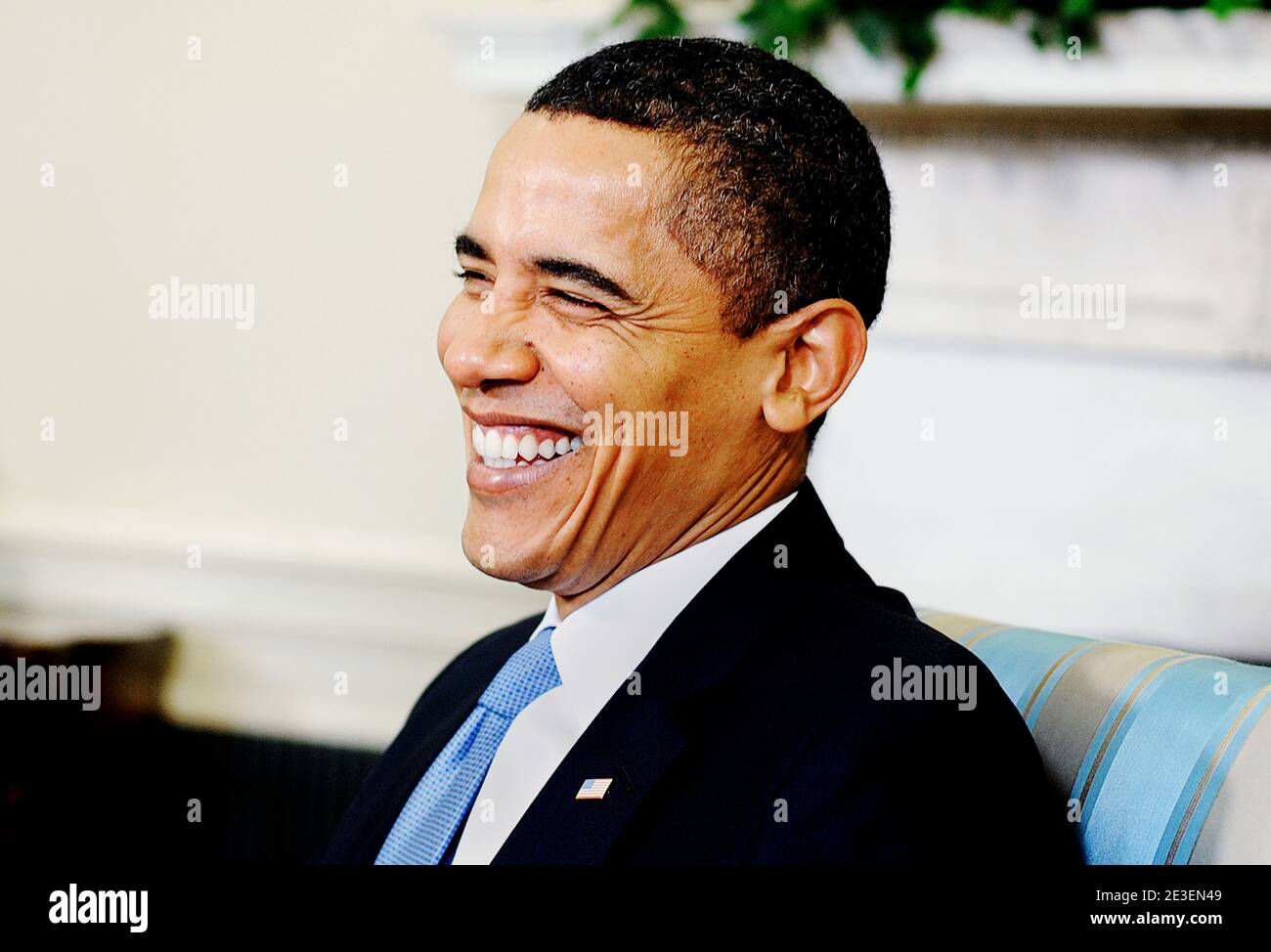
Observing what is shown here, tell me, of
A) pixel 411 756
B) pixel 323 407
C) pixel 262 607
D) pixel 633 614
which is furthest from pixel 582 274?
pixel 262 607

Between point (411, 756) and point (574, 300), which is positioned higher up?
point (574, 300)

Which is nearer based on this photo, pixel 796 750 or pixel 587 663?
pixel 796 750

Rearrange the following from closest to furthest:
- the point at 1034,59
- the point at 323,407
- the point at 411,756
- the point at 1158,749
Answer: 1. the point at 1158,749
2. the point at 411,756
3. the point at 1034,59
4. the point at 323,407

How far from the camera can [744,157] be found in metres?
1.00

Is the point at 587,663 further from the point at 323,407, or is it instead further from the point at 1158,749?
the point at 323,407

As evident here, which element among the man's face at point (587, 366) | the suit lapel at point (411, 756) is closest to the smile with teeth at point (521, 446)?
the man's face at point (587, 366)

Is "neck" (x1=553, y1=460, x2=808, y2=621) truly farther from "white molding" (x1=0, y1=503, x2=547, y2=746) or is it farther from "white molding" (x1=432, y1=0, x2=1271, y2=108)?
"white molding" (x1=0, y1=503, x2=547, y2=746)

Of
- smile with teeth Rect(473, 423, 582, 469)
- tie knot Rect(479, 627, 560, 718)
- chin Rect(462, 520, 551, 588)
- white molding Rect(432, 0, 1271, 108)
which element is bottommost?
tie knot Rect(479, 627, 560, 718)

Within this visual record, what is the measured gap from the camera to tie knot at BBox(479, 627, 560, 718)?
41.3 inches

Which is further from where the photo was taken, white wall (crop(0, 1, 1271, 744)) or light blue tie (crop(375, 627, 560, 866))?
white wall (crop(0, 1, 1271, 744))

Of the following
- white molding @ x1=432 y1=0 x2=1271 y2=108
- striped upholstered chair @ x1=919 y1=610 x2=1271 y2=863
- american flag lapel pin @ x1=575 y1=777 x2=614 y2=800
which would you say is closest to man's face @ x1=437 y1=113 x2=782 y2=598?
american flag lapel pin @ x1=575 y1=777 x2=614 y2=800

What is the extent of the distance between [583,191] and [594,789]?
1.38 ft

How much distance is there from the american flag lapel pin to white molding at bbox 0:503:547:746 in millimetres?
1179

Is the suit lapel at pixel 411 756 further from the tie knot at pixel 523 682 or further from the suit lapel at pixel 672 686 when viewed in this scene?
the suit lapel at pixel 672 686
